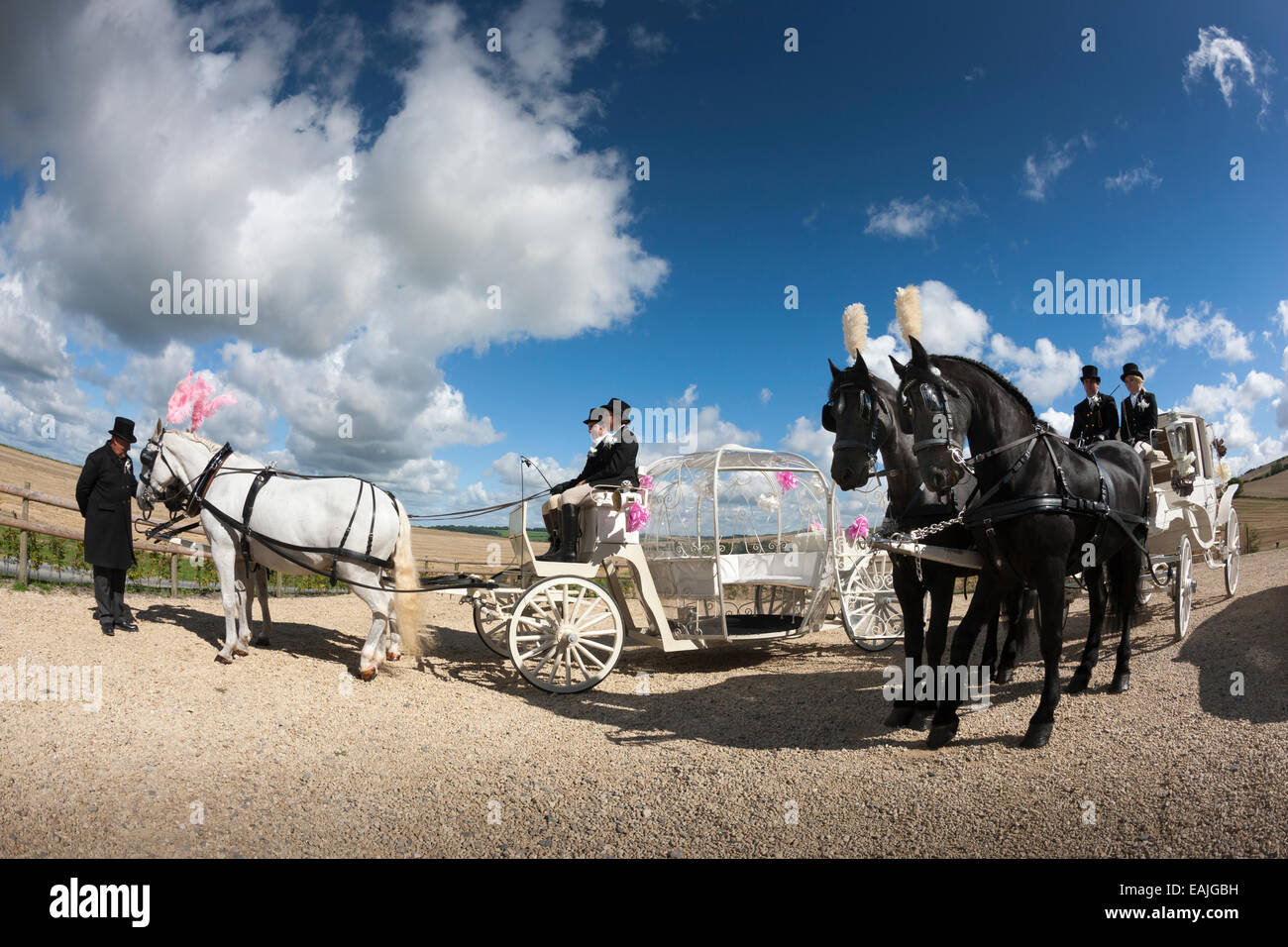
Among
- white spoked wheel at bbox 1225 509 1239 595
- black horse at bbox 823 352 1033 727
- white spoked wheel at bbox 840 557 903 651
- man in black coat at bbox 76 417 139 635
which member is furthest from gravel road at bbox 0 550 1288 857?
white spoked wheel at bbox 840 557 903 651

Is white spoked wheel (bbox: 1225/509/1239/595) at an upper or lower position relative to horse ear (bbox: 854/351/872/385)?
lower

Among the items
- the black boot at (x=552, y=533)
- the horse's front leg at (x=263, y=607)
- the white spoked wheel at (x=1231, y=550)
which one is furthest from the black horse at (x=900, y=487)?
the horse's front leg at (x=263, y=607)

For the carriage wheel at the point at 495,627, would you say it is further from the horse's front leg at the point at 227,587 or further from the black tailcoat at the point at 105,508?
the black tailcoat at the point at 105,508

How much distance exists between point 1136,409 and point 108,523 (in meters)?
10.6

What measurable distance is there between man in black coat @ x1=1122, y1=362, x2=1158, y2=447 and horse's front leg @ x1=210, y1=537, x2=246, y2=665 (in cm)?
891

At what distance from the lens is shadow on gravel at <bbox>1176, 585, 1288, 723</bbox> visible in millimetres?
4402

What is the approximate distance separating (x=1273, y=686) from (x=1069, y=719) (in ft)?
4.64

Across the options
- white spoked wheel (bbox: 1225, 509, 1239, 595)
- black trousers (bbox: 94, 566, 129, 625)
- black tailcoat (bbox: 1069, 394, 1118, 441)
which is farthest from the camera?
white spoked wheel (bbox: 1225, 509, 1239, 595)

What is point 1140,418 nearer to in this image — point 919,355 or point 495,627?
point 919,355

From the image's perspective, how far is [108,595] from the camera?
7.11 metres

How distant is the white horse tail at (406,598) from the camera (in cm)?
639

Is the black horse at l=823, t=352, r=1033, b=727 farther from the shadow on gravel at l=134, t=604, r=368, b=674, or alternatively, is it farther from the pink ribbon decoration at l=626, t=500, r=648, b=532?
the shadow on gravel at l=134, t=604, r=368, b=674

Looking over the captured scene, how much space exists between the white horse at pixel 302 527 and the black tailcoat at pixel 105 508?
0.61 metres
